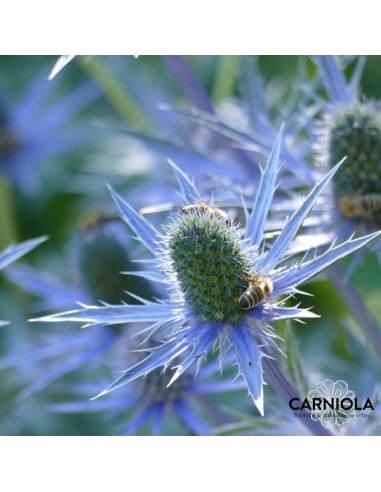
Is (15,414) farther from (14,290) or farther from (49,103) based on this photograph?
(49,103)

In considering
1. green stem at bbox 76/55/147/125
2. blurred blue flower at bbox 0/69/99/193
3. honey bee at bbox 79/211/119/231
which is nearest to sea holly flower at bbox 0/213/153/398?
honey bee at bbox 79/211/119/231

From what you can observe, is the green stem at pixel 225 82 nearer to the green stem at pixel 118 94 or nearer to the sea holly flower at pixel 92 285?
the green stem at pixel 118 94

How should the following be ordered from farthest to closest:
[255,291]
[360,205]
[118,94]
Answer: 1. [118,94]
2. [360,205]
3. [255,291]

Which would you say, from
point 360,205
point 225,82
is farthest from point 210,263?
point 225,82

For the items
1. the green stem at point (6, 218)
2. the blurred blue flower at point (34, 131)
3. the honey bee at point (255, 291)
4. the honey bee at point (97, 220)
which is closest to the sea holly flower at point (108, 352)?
the honey bee at point (97, 220)

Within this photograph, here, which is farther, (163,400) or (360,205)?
(163,400)

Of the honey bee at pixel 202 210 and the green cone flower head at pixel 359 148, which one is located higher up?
the green cone flower head at pixel 359 148

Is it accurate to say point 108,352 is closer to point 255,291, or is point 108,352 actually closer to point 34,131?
point 255,291
